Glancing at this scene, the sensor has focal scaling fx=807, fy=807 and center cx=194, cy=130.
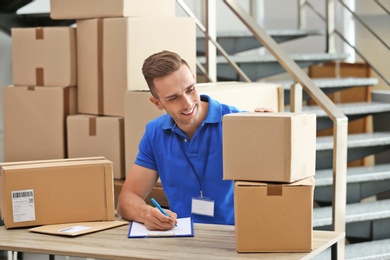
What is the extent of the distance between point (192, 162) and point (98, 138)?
92 cm

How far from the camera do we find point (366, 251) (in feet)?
12.0

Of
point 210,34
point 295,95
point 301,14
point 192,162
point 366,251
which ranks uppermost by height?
point 301,14

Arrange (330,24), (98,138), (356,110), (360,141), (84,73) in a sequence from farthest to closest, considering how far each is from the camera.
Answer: (330,24) < (356,110) < (360,141) < (84,73) < (98,138)

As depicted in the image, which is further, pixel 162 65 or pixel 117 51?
pixel 117 51

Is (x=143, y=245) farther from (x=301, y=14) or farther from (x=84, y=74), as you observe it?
(x=301, y=14)

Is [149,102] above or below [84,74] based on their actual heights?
below

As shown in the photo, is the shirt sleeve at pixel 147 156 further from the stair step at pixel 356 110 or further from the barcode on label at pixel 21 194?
the stair step at pixel 356 110

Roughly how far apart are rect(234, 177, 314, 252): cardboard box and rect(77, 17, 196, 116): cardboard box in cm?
138

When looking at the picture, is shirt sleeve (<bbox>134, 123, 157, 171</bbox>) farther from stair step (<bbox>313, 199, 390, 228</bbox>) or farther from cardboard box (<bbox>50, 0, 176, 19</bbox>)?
stair step (<bbox>313, 199, 390, 228</bbox>)

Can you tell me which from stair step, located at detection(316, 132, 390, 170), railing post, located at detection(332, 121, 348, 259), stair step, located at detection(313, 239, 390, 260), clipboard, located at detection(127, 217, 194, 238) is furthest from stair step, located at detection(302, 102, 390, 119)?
clipboard, located at detection(127, 217, 194, 238)

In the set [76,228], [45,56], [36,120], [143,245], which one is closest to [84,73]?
[45,56]

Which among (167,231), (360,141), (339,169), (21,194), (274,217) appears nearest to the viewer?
(274,217)

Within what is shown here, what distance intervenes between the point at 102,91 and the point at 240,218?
5.17ft

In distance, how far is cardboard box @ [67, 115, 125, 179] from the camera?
351 cm
